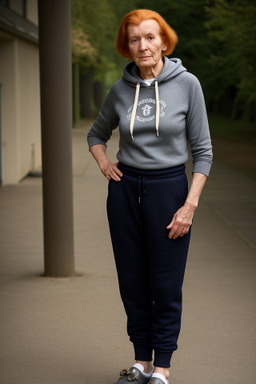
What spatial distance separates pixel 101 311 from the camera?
18.8 ft

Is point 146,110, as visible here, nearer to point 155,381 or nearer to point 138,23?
point 138,23

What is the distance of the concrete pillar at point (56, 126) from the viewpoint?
6.47m

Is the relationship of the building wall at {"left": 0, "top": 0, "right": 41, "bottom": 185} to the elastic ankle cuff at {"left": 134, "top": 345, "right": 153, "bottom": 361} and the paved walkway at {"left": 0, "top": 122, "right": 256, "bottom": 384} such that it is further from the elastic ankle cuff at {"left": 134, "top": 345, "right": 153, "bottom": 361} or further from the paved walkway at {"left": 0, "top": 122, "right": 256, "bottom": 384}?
the elastic ankle cuff at {"left": 134, "top": 345, "right": 153, "bottom": 361}

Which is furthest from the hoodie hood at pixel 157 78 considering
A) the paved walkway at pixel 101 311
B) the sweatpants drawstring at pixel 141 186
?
the paved walkway at pixel 101 311

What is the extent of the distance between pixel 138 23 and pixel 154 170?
2.37ft

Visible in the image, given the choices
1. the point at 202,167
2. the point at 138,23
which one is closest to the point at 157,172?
the point at 202,167

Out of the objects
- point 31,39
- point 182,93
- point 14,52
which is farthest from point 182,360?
point 31,39

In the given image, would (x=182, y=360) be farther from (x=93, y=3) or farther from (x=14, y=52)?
(x=93, y=3)

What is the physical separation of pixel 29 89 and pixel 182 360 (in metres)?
13.7

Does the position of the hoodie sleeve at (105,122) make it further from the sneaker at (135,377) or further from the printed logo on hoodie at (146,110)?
the sneaker at (135,377)

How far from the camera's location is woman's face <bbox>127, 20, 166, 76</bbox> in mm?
3615

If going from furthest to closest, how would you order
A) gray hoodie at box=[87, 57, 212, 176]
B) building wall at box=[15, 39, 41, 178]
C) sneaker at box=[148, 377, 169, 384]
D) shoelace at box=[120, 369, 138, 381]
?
building wall at box=[15, 39, 41, 178]
shoelace at box=[120, 369, 138, 381]
sneaker at box=[148, 377, 169, 384]
gray hoodie at box=[87, 57, 212, 176]

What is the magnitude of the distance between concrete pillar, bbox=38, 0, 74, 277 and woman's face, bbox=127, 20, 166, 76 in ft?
9.62

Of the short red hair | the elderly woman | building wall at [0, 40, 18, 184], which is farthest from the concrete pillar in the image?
building wall at [0, 40, 18, 184]
